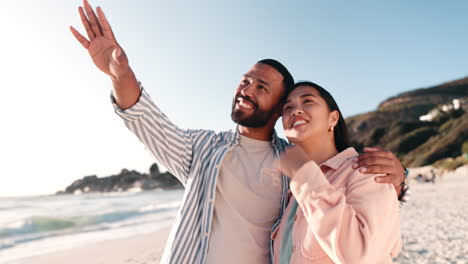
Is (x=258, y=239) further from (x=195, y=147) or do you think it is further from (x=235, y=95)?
(x=235, y=95)

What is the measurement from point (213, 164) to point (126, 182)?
71657 mm

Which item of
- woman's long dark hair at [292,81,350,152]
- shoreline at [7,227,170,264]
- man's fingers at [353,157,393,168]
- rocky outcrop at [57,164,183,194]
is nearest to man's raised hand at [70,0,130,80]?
woman's long dark hair at [292,81,350,152]

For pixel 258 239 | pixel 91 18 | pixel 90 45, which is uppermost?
pixel 91 18

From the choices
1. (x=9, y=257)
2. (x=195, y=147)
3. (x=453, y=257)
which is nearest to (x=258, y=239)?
(x=195, y=147)

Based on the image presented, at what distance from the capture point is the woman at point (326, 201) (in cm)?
147

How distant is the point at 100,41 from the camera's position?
1992 mm

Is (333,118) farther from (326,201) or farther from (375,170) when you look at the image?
(326,201)

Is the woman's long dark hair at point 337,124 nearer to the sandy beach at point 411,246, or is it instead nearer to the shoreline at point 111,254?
the sandy beach at point 411,246

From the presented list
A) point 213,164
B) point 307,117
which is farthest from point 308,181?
point 213,164

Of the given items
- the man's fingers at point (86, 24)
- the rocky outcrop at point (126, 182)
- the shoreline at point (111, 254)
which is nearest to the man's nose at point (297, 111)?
the man's fingers at point (86, 24)

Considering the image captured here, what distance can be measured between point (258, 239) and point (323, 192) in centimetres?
88

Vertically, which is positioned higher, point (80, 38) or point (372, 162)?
point (80, 38)

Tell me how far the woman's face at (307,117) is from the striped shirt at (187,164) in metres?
0.52

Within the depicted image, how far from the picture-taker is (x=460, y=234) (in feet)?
23.4
